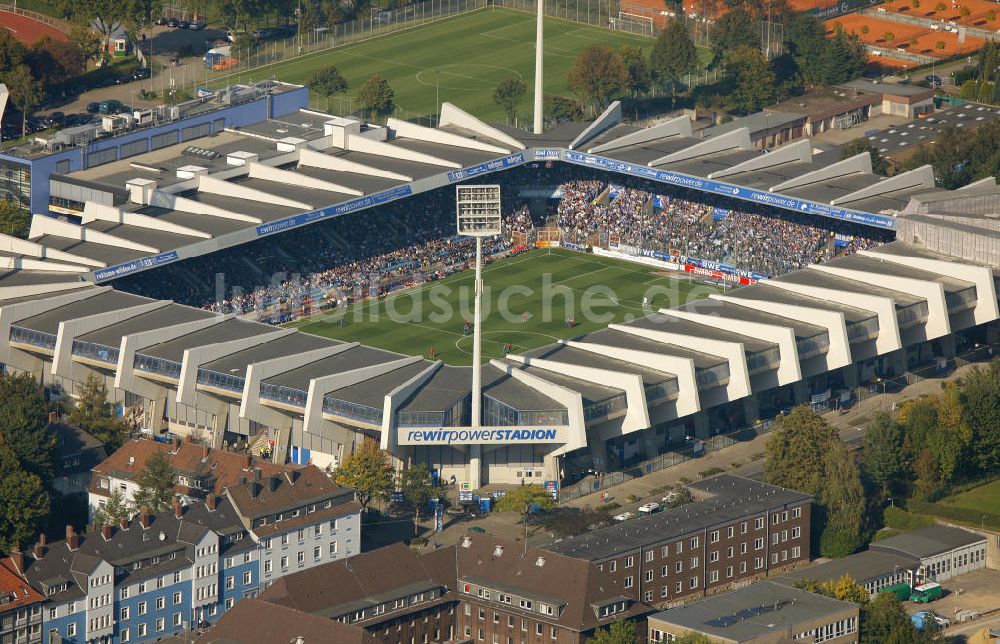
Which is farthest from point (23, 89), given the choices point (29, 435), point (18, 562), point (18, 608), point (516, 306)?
point (18, 608)

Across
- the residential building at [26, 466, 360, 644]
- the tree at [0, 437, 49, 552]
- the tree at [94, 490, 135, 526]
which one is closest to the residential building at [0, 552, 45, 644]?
the residential building at [26, 466, 360, 644]

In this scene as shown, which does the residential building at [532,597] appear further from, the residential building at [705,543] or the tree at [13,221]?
the tree at [13,221]

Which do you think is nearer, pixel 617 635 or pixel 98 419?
pixel 617 635

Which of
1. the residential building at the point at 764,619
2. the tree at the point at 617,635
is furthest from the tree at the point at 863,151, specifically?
the tree at the point at 617,635

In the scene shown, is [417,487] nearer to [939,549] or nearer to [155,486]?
[155,486]

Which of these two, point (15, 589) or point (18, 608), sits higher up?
point (15, 589)

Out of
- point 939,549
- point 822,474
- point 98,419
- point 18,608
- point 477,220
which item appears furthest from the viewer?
point 98,419

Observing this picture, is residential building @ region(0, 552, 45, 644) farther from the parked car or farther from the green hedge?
the green hedge
